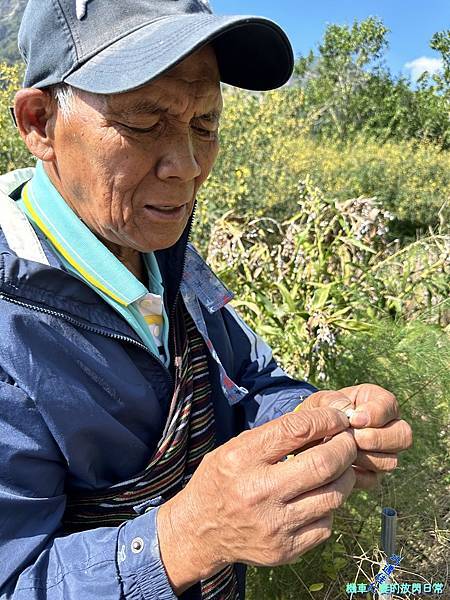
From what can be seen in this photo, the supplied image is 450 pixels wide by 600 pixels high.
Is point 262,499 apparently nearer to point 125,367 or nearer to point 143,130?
point 125,367

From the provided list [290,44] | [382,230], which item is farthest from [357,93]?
[290,44]

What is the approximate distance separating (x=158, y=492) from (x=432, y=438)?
110 cm

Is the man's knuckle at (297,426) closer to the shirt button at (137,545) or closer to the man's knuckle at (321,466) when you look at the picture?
the man's knuckle at (321,466)

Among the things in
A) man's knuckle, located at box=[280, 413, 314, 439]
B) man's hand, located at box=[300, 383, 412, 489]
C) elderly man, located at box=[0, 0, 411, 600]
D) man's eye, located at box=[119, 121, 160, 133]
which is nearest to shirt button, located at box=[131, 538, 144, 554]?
elderly man, located at box=[0, 0, 411, 600]

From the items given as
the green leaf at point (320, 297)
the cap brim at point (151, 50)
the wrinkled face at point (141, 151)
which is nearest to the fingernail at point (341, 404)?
Result: the wrinkled face at point (141, 151)

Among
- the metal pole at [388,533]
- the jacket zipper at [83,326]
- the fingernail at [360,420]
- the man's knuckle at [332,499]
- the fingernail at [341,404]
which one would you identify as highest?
the jacket zipper at [83,326]

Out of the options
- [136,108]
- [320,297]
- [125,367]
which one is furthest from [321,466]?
[320,297]

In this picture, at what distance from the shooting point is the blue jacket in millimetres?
887

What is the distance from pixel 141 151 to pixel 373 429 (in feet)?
2.07

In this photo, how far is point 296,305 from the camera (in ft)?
7.07

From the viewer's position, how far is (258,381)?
1.41 meters

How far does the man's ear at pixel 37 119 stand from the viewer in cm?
98

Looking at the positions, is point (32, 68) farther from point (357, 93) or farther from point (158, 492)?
point (357, 93)

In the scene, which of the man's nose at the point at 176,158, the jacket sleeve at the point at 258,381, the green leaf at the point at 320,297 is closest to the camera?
the man's nose at the point at 176,158
